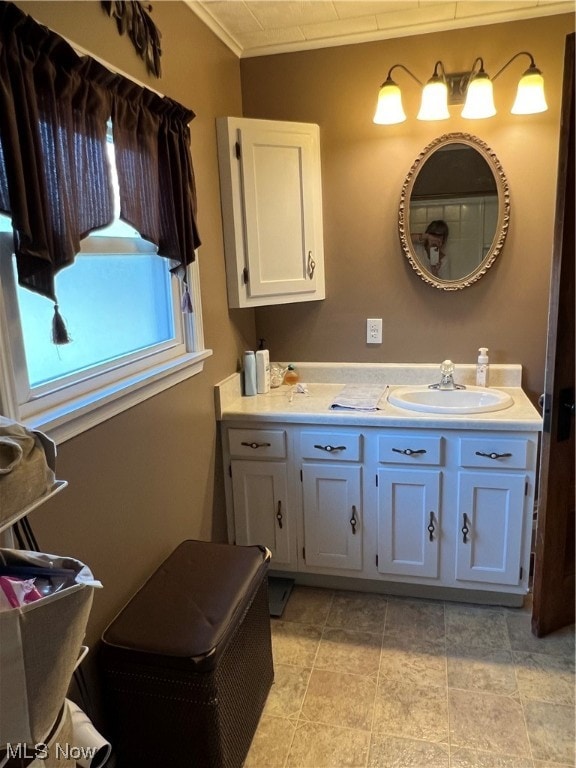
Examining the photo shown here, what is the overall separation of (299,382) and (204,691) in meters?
1.70

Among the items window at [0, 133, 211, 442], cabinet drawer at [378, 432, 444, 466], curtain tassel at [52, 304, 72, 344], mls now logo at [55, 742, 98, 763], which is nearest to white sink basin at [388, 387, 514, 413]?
cabinet drawer at [378, 432, 444, 466]

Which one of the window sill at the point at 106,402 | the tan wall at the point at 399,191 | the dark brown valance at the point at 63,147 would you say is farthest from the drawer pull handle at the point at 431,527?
the dark brown valance at the point at 63,147

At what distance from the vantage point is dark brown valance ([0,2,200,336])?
120 cm

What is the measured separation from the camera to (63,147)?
54.1 inches

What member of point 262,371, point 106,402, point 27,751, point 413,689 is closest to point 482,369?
point 262,371

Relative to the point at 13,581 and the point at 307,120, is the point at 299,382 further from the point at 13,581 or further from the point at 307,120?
the point at 13,581

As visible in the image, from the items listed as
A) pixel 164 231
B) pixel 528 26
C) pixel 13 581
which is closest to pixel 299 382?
pixel 164 231

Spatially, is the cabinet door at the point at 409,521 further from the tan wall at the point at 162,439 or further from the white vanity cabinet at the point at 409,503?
the tan wall at the point at 162,439

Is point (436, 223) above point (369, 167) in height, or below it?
below

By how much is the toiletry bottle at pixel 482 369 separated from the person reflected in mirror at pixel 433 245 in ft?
1.37

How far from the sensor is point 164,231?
191 centimetres

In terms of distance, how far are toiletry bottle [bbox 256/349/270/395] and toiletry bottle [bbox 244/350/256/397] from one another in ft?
0.08

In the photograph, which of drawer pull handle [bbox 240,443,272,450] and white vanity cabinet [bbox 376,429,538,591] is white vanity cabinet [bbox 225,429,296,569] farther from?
white vanity cabinet [bbox 376,429,538,591]

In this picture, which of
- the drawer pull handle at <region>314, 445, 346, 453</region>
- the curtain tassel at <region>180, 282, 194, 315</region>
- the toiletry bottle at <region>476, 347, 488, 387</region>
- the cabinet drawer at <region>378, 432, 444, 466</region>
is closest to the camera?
the curtain tassel at <region>180, 282, 194, 315</region>
